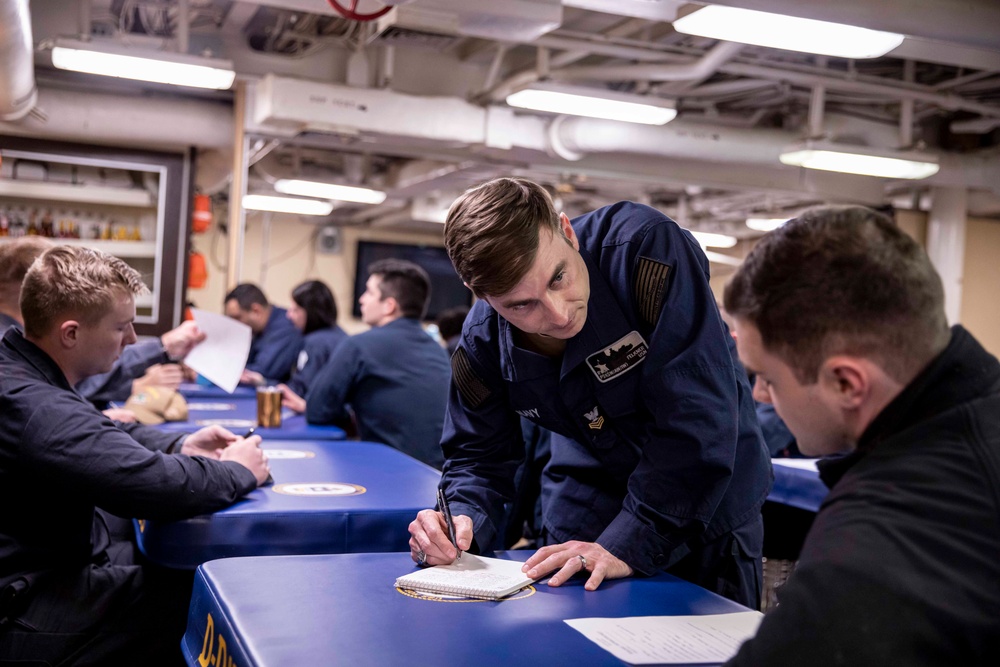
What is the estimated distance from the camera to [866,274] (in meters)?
0.89

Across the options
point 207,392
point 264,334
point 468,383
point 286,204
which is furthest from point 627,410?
point 286,204

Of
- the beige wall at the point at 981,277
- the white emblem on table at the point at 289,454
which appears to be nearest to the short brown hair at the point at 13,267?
the white emblem on table at the point at 289,454

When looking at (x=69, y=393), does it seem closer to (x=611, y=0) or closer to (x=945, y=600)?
(x=945, y=600)

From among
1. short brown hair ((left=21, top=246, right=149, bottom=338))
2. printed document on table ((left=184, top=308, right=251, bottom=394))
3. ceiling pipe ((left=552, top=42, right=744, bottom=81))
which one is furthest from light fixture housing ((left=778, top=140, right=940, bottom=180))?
short brown hair ((left=21, top=246, right=149, bottom=338))

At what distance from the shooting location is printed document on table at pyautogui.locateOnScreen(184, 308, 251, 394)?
310 cm

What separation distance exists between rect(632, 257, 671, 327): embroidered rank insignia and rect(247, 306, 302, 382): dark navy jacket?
4.79 meters

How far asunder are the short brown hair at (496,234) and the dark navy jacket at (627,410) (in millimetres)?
182

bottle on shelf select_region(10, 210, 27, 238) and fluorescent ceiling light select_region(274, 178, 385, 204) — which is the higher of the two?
fluorescent ceiling light select_region(274, 178, 385, 204)

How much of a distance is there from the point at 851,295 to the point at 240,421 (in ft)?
10.4

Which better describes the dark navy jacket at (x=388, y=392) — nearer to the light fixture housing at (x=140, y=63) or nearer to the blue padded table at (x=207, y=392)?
the blue padded table at (x=207, y=392)

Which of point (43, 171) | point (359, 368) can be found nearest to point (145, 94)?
point (43, 171)

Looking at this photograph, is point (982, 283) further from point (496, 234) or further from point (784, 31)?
point (496, 234)

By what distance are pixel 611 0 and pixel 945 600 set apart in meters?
3.44

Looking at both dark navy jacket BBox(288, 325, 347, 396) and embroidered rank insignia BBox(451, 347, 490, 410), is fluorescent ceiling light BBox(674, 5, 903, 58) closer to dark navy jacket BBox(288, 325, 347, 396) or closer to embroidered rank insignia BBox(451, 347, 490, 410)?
embroidered rank insignia BBox(451, 347, 490, 410)
